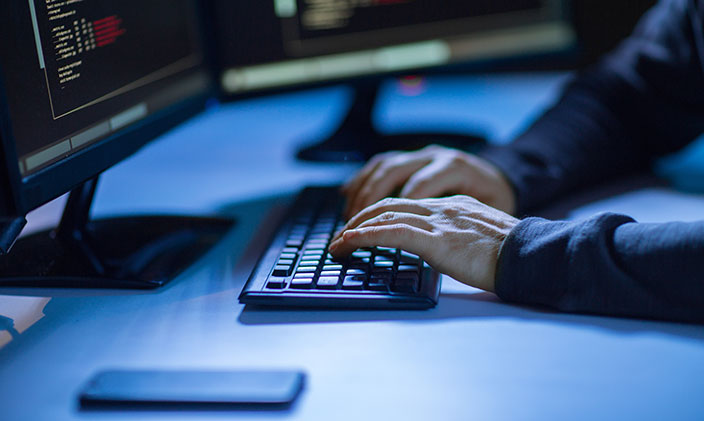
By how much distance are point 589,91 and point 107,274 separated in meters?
0.70

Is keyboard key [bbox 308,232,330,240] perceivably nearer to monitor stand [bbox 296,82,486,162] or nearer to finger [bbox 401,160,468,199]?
finger [bbox 401,160,468,199]

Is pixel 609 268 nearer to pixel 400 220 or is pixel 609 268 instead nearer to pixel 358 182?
pixel 400 220

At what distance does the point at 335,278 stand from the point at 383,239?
0.06m

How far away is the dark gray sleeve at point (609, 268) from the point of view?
1.65 feet

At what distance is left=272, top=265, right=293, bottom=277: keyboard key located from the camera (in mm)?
582

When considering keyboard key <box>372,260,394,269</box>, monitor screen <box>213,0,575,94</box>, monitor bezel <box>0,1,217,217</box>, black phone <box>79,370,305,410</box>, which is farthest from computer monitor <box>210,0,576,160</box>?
black phone <box>79,370,305,410</box>

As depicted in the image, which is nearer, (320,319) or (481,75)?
(320,319)

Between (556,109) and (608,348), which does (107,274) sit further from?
(556,109)

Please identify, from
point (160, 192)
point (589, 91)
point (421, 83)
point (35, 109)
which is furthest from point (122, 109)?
point (421, 83)

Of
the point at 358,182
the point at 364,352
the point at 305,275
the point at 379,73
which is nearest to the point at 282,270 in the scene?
the point at 305,275

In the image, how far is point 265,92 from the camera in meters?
0.97

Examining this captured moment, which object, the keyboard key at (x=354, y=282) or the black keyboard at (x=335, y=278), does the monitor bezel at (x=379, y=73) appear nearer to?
the black keyboard at (x=335, y=278)

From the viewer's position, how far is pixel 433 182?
734 mm

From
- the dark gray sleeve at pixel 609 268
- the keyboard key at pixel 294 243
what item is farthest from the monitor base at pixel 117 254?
the dark gray sleeve at pixel 609 268
